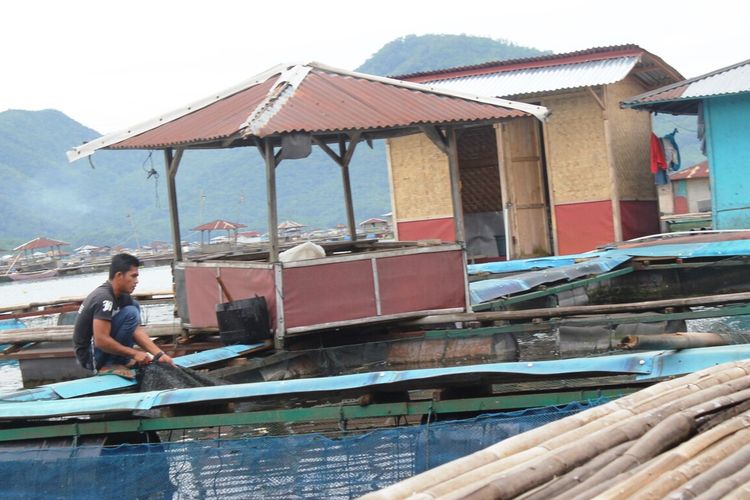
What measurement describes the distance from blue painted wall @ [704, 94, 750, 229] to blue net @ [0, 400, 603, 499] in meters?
14.7

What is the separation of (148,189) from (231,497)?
186778 mm

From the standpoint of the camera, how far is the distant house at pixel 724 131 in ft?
66.2

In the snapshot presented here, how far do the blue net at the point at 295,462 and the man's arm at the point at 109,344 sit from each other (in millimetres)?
2169

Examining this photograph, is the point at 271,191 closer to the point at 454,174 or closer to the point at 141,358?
the point at 454,174

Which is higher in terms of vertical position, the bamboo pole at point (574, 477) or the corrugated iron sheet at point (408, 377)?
the bamboo pole at point (574, 477)

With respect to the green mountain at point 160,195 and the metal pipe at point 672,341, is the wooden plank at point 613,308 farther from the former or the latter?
the green mountain at point 160,195

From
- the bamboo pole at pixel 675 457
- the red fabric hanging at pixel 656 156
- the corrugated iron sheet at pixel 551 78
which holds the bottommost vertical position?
the bamboo pole at pixel 675 457

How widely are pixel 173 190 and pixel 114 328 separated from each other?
5600 mm

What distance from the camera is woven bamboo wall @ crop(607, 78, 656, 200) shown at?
2255 centimetres

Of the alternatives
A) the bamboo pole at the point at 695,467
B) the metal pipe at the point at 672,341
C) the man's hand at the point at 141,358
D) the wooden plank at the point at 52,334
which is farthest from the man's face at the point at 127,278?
the bamboo pole at the point at 695,467

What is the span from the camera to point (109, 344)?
9203mm

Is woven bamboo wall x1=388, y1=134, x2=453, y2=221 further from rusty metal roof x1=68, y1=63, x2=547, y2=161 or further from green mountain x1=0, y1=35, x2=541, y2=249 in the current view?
green mountain x1=0, y1=35, x2=541, y2=249

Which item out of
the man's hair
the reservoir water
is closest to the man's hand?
the man's hair

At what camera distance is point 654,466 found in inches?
163
